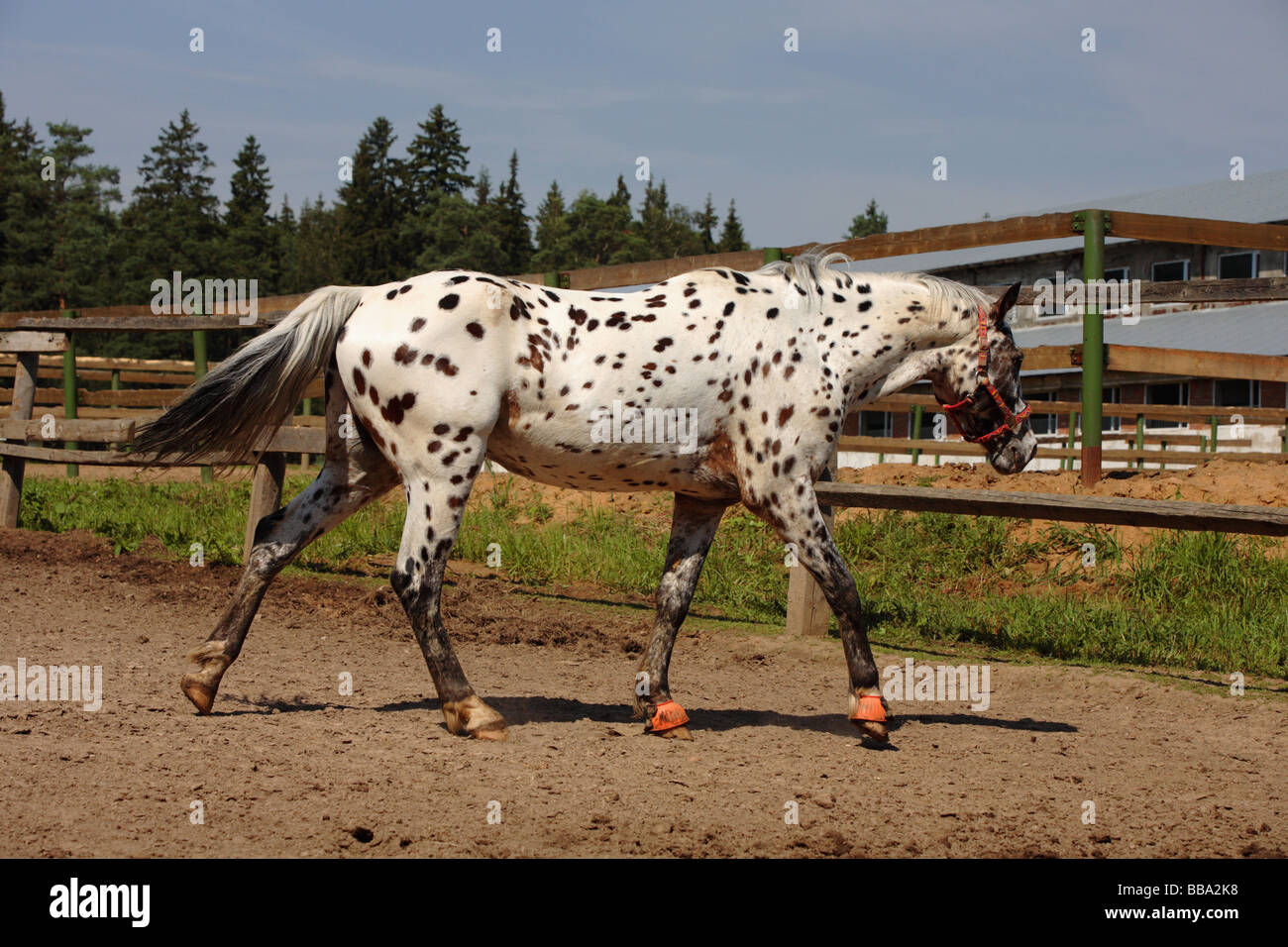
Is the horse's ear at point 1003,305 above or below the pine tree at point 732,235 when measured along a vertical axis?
below

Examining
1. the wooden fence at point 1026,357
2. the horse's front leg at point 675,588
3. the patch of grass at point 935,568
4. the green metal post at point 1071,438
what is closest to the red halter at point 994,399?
the wooden fence at point 1026,357

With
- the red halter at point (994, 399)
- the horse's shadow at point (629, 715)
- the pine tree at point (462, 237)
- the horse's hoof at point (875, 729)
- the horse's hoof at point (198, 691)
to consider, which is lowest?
the horse's shadow at point (629, 715)

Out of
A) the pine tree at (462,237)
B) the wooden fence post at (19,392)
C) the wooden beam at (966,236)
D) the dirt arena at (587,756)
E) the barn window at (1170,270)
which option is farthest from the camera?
the pine tree at (462,237)

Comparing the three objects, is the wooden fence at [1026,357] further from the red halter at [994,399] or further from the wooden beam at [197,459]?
the red halter at [994,399]

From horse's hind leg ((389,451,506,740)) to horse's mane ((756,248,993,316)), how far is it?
5.35 feet

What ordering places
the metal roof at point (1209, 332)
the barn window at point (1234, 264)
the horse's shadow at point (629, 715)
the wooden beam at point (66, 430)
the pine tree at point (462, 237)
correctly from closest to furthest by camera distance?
the horse's shadow at point (629, 715) → the wooden beam at point (66, 430) → the metal roof at point (1209, 332) → the barn window at point (1234, 264) → the pine tree at point (462, 237)

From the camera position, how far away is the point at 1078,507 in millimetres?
5742

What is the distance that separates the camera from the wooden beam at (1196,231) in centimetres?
801

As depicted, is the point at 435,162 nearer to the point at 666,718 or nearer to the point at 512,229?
the point at 512,229

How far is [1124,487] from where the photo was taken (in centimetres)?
798

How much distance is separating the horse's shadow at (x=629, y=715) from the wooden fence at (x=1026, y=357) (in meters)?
1.22

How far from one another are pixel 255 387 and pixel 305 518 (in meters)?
0.60

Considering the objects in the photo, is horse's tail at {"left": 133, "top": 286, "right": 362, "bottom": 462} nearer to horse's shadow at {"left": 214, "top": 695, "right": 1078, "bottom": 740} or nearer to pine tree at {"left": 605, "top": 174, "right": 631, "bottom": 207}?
horse's shadow at {"left": 214, "top": 695, "right": 1078, "bottom": 740}

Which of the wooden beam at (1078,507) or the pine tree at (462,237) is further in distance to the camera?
the pine tree at (462,237)
